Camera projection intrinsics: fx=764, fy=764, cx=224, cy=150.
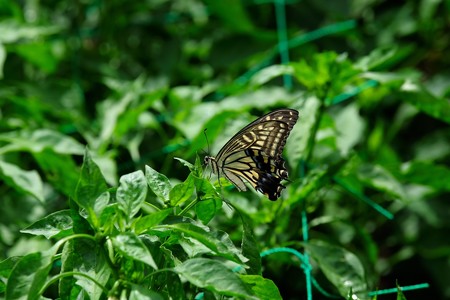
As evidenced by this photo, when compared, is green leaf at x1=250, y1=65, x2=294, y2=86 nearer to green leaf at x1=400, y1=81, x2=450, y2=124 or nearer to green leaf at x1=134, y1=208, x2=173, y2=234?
green leaf at x1=400, y1=81, x2=450, y2=124

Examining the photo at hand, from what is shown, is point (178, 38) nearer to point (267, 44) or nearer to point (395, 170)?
point (267, 44)

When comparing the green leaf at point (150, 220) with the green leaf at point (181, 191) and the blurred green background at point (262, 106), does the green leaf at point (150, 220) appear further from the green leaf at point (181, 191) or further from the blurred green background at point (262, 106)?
the blurred green background at point (262, 106)

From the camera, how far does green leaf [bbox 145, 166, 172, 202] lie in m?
1.17

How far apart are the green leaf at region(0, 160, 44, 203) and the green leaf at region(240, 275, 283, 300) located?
72 cm

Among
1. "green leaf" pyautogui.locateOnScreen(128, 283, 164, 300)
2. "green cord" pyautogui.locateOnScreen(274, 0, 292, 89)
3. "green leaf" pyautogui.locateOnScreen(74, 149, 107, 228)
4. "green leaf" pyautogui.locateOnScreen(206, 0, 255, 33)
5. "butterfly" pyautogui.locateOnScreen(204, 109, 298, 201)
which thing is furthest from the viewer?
"green leaf" pyautogui.locateOnScreen(206, 0, 255, 33)

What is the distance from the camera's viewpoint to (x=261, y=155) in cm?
144

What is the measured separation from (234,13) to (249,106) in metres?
0.66

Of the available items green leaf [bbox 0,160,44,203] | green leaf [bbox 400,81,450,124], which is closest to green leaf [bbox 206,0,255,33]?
green leaf [bbox 400,81,450,124]

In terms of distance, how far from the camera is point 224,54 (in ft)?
8.18

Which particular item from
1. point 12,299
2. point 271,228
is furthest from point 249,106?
point 12,299

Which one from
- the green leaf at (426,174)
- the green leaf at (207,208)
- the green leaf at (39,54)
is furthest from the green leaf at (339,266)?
the green leaf at (39,54)

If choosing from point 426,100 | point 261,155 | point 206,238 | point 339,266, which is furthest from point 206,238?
point 426,100

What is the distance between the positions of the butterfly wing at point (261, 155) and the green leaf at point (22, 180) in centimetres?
50

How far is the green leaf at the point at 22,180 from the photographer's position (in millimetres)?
1717
